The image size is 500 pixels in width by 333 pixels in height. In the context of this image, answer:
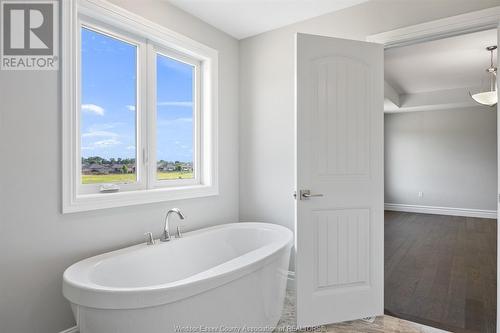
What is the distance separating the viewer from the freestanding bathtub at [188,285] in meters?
1.34

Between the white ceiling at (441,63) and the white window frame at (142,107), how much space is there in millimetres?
1982

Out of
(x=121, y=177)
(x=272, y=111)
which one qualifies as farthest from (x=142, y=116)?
(x=272, y=111)

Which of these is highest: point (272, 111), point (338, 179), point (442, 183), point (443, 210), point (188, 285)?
point (272, 111)

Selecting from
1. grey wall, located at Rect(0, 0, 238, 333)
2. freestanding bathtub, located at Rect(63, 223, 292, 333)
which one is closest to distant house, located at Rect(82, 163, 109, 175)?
grey wall, located at Rect(0, 0, 238, 333)

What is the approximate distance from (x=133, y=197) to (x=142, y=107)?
2.39 ft

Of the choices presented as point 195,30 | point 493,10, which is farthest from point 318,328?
point 195,30

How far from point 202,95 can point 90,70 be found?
106cm

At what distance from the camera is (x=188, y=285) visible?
1429 millimetres

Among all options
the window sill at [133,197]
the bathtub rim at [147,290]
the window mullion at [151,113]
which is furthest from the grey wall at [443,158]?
the bathtub rim at [147,290]

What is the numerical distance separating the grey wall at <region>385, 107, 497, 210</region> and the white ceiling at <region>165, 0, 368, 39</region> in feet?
17.3

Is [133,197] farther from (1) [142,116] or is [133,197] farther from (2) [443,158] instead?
(2) [443,158]

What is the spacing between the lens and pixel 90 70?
2.12 meters

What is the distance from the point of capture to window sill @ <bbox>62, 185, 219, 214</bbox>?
74.7 inches

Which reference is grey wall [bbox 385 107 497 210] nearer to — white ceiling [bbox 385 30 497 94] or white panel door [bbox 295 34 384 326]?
white ceiling [bbox 385 30 497 94]
